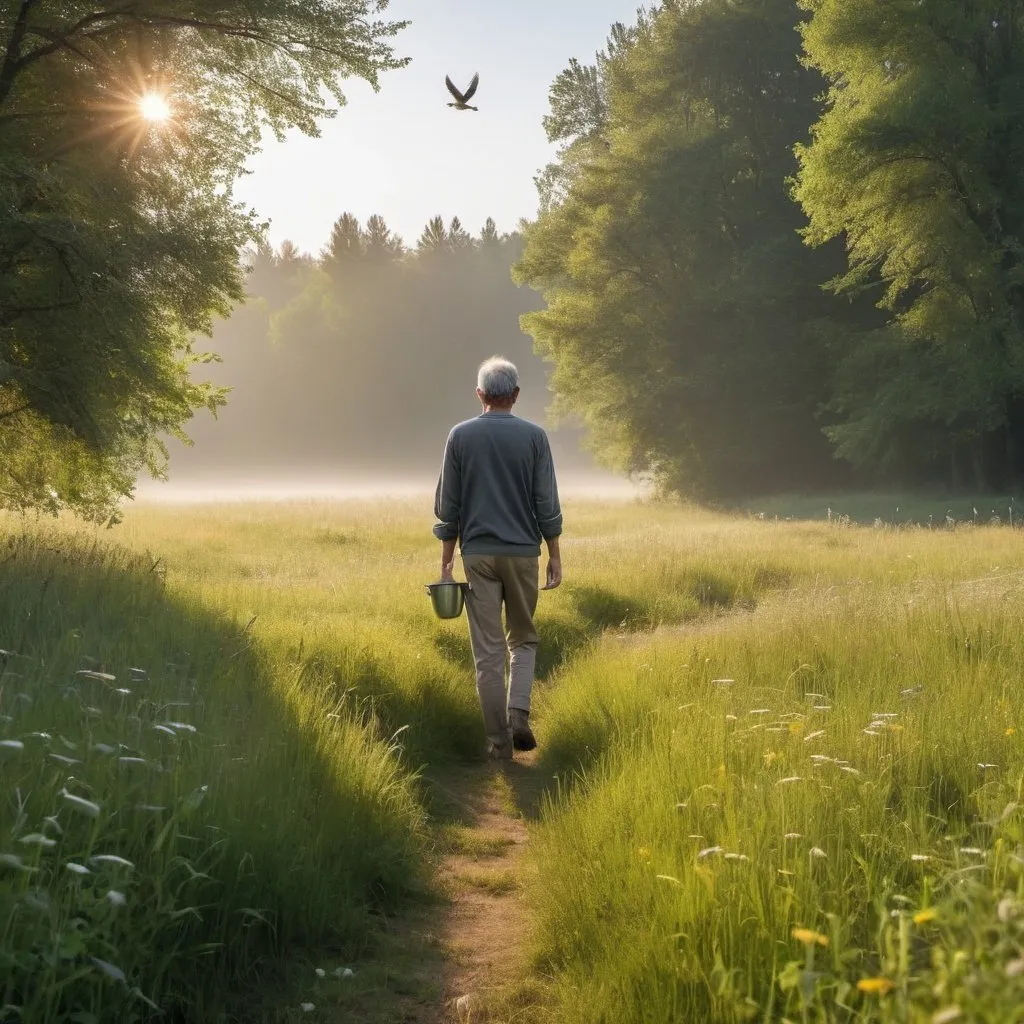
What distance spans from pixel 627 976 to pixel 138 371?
8969 mm

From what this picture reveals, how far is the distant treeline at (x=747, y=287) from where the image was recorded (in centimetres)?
2539

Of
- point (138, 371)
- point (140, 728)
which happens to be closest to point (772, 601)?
point (138, 371)

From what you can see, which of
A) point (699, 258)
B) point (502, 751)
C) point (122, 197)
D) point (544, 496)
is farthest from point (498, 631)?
point (699, 258)

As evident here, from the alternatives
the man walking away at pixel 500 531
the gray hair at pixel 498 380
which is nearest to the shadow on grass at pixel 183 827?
the man walking away at pixel 500 531

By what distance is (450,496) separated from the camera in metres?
7.12

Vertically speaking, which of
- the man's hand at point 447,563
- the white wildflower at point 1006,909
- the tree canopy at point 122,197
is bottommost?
the white wildflower at point 1006,909

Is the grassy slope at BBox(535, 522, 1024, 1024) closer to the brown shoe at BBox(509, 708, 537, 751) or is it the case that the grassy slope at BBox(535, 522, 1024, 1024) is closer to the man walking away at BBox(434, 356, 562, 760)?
the brown shoe at BBox(509, 708, 537, 751)

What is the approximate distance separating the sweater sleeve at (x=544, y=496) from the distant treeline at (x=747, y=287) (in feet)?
64.3

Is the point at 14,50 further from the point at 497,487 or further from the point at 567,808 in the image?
the point at 567,808

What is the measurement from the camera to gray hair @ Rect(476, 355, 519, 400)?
23.3 feet

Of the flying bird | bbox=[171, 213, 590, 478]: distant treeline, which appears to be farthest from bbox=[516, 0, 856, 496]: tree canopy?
bbox=[171, 213, 590, 478]: distant treeline

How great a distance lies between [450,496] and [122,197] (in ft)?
22.1

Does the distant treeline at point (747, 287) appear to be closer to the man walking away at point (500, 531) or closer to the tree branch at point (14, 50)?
the tree branch at point (14, 50)

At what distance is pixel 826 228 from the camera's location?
24.0m
